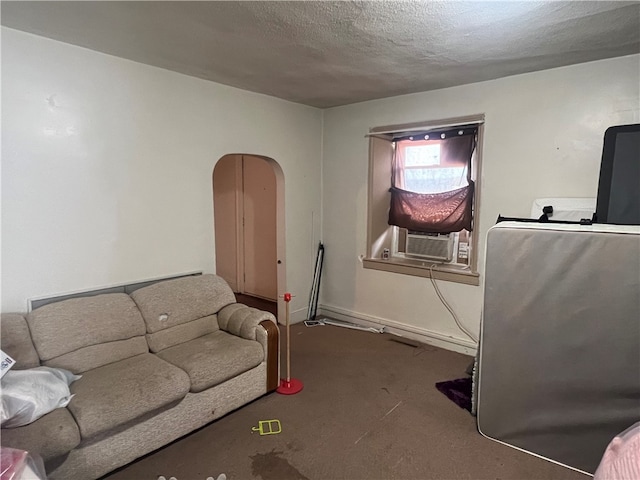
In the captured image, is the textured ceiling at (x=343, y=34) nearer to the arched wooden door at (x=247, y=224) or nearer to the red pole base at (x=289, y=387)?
the arched wooden door at (x=247, y=224)

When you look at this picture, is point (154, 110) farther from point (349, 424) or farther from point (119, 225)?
point (349, 424)

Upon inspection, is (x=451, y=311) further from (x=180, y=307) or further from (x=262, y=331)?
(x=180, y=307)

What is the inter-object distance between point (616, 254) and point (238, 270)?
4.65 m

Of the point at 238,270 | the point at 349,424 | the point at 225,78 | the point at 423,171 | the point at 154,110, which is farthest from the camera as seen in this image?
the point at 238,270

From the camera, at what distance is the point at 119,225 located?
296 centimetres

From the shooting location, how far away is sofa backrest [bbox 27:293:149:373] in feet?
7.75

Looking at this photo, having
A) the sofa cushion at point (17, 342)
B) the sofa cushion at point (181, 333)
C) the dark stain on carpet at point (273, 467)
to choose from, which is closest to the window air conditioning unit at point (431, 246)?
the sofa cushion at point (181, 333)

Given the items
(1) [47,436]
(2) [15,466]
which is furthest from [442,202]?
(2) [15,466]

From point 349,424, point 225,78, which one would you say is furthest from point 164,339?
point 225,78

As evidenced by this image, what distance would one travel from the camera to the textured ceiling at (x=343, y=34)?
6.82 feet

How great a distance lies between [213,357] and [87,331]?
82 cm

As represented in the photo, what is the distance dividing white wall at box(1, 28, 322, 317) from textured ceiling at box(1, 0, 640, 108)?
21 centimetres

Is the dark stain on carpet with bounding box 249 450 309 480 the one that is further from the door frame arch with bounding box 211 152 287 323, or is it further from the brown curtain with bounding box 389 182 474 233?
the brown curtain with bounding box 389 182 474 233

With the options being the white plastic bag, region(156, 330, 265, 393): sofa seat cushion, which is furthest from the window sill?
the white plastic bag
